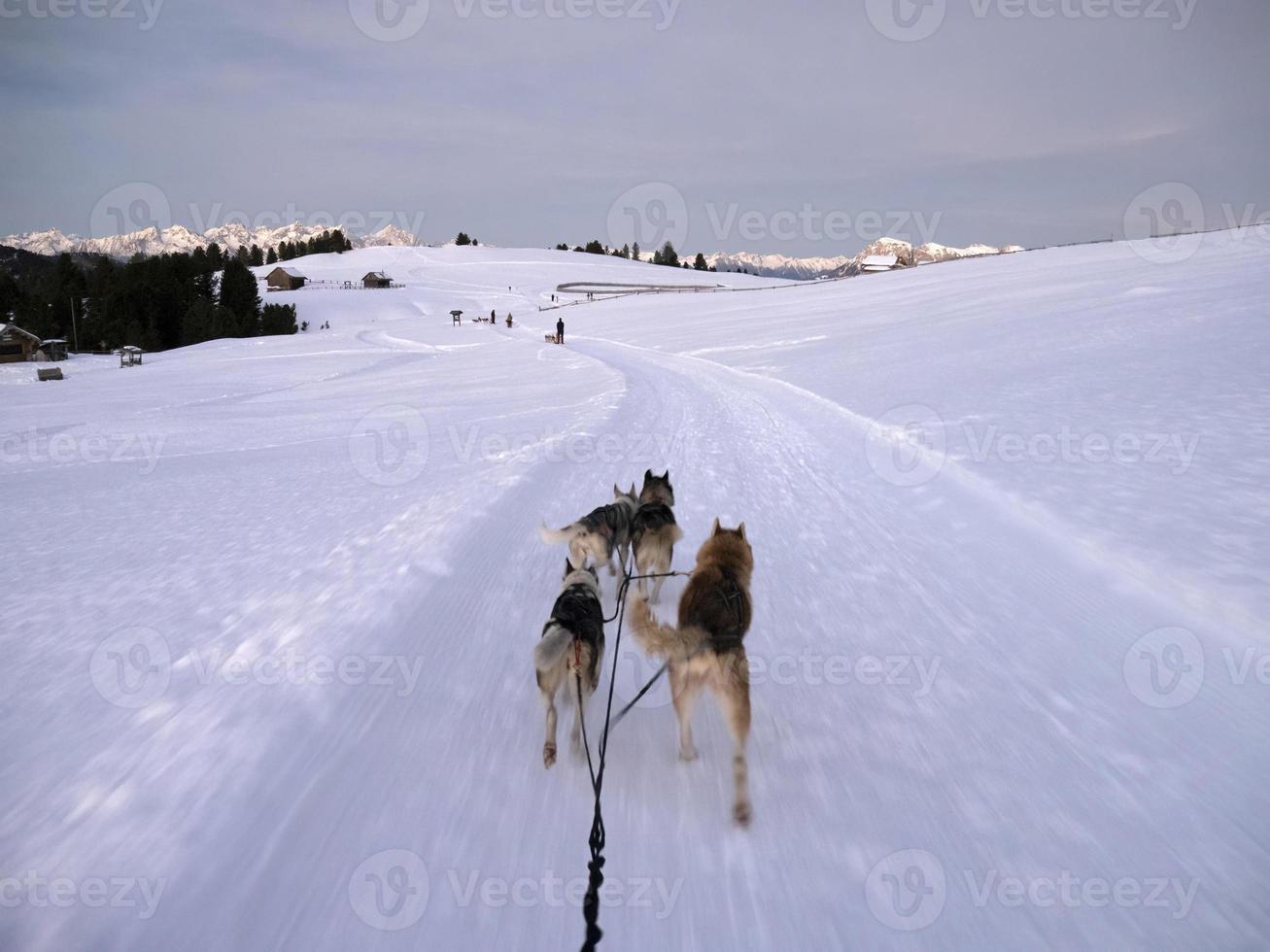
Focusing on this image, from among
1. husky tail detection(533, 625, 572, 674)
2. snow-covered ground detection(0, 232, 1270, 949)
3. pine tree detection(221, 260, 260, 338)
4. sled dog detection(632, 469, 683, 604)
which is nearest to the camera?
snow-covered ground detection(0, 232, 1270, 949)

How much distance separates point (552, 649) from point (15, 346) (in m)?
56.5

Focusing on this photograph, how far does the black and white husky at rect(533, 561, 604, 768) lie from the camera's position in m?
2.82

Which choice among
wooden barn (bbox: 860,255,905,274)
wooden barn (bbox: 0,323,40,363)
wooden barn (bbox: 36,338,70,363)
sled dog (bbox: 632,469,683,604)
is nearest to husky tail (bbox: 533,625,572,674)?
sled dog (bbox: 632,469,683,604)

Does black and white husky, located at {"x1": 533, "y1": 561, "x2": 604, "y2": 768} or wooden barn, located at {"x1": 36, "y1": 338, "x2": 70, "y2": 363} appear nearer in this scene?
black and white husky, located at {"x1": 533, "y1": 561, "x2": 604, "y2": 768}

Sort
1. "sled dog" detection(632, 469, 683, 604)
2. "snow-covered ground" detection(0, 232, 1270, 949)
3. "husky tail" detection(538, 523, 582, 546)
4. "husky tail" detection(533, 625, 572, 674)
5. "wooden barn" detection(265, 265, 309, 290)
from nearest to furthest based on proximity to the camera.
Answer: "snow-covered ground" detection(0, 232, 1270, 949)
"husky tail" detection(533, 625, 572, 674)
"husky tail" detection(538, 523, 582, 546)
"sled dog" detection(632, 469, 683, 604)
"wooden barn" detection(265, 265, 309, 290)

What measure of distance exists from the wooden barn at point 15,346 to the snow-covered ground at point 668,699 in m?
44.9

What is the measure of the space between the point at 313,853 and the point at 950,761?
2937 millimetres

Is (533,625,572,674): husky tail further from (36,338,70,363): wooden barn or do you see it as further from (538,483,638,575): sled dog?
(36,338,70,363): wooden barn

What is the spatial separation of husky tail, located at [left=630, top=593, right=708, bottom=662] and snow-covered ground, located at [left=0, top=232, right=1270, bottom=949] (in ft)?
2.44

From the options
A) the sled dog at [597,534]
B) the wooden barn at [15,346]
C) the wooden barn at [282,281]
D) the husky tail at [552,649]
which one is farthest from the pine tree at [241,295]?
the husky tail at [552,649]

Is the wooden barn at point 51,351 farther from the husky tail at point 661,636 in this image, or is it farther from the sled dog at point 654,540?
the husky tail at point 661,636

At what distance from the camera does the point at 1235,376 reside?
27.5 ft

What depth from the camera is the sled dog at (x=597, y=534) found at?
4449 mm

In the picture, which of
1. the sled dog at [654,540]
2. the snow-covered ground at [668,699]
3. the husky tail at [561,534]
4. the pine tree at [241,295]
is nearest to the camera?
the snow-covered ground at [668,699]
